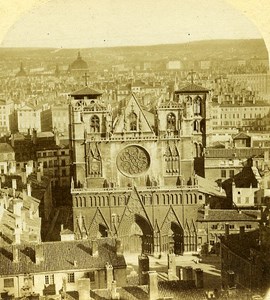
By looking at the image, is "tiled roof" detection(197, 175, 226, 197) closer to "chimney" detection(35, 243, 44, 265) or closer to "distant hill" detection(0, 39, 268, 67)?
"distant hill" detection(0, 39, 268, 67)

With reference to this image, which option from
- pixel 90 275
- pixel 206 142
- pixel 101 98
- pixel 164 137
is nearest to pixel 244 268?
pixel 90 275

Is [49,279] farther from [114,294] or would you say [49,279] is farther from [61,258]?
[114,294]

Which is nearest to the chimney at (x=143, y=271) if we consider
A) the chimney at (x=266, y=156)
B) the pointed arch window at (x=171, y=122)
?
the pointed arch window at (x=171, y=122)

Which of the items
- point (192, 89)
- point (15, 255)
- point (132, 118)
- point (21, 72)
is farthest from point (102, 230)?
point (192, 89)

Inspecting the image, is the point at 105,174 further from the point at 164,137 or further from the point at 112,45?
the point at 112,45

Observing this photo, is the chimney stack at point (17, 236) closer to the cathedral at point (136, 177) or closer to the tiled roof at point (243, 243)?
the cathedral at point (136, 177)

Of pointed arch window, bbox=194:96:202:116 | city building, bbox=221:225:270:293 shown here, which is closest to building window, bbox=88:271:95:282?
city building, bbox=221:225:270:293
